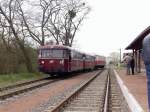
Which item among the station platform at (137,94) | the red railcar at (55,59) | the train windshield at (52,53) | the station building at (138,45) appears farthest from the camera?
the train windshield at (52,53)

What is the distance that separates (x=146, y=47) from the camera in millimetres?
5277

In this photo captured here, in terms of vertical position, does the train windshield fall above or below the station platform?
above

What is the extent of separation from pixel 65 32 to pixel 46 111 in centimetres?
5546

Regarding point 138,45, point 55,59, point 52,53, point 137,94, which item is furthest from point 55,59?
point 137,94

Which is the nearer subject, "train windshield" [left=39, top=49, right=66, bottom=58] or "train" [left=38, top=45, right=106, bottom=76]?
"train" [left=38, top=45, right=106, bottom=76]

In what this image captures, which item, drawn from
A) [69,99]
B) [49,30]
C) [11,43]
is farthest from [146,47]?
[49,30]

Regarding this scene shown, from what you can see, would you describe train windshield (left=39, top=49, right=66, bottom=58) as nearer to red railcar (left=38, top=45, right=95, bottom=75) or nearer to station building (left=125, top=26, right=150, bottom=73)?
red railcar (left=38, top=45, right=95, bottom=75)

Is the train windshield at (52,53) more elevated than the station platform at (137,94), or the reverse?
the train windshield at (52,53)

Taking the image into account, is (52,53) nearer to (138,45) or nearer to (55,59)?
(55,59)

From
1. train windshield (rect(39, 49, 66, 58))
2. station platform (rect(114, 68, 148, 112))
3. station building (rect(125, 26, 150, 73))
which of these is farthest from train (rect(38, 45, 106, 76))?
station platform (rect(114, 68, 148, 112))

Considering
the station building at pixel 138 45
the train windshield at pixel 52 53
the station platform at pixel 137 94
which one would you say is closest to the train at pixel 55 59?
the train windshield at pixel 52 53

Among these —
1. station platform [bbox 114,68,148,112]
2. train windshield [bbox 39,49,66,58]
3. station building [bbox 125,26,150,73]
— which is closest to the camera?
station platform [bbox 114,68,148,112]

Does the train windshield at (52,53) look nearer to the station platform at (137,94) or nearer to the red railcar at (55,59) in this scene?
the red railcar at (55,59)

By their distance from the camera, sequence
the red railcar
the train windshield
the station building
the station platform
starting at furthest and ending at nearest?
the train windshield, the red railcar, the station building, the station platform
